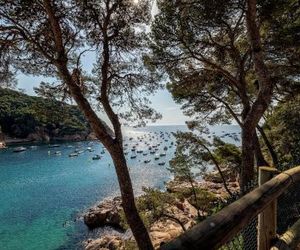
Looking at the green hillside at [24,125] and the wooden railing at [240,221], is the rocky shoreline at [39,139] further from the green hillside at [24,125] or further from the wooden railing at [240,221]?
the wooden railing at [240,221]

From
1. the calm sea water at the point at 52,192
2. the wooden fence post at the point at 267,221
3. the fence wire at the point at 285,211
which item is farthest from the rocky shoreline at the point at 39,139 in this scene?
the wooden fence post at the point at 267,221

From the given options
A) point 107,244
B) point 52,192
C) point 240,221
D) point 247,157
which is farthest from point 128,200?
point 52,192

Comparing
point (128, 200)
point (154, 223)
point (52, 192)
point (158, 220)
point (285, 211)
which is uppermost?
point (285, 211)

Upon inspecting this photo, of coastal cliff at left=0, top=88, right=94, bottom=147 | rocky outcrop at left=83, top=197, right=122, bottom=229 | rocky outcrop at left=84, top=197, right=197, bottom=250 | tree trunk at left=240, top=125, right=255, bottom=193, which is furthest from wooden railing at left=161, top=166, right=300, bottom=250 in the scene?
coastal cliff at left=0, top=88, right=94, bottom=147

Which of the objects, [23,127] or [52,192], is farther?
[23,127]

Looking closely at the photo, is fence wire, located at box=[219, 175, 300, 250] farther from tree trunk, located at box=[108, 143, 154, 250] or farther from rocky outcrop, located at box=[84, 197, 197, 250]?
rocky outcrop, located at box=[84, 197, 197, 250]

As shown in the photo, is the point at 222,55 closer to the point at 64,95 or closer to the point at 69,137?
the point at 64,95

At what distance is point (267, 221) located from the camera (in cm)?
276

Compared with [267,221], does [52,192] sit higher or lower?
lower

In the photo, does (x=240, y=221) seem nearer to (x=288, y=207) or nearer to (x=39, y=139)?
(x=288, y=207)

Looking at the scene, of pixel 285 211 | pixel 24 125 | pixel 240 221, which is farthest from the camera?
pixel 24 125

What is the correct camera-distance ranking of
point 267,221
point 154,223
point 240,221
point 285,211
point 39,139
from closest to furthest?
point 240,221
point 267,221
point 285,211
point 154,223
point 39,139

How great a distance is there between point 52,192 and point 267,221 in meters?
38.2

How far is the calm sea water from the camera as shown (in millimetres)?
22594
